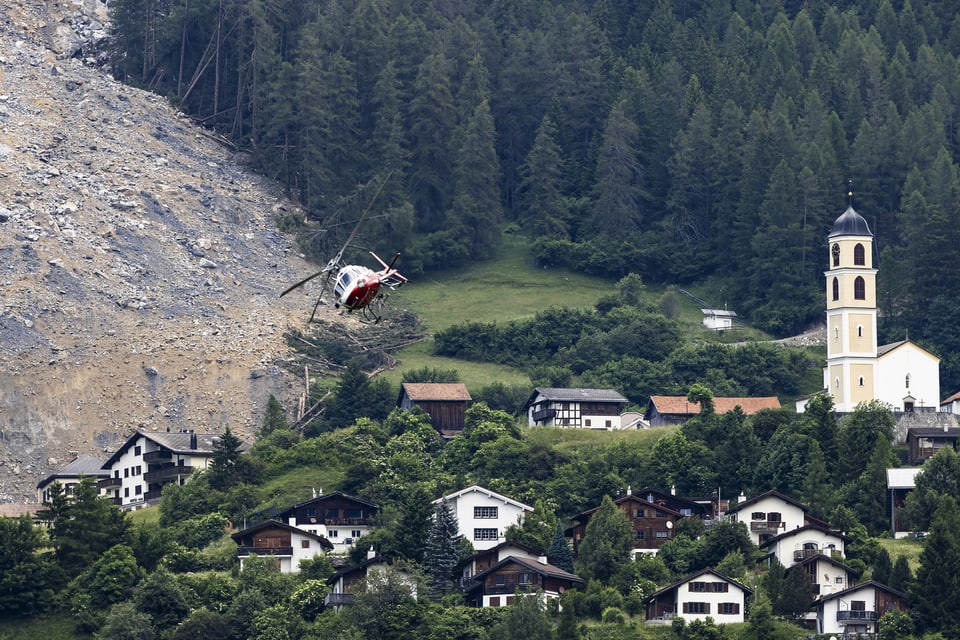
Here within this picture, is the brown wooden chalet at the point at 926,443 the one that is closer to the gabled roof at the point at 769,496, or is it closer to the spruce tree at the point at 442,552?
the gabled roof at the point at 769,496

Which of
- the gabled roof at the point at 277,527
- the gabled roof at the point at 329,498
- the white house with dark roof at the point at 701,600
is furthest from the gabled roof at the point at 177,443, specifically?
the white house with dark roof at the point at 701,600

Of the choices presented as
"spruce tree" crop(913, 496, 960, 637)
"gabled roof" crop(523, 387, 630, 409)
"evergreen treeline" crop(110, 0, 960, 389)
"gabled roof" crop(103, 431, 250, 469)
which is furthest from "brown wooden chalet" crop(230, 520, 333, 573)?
"evergreen treeline" crop(110, 0, 960, 389)

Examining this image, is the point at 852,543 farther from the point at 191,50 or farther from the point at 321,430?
the point at 191,50

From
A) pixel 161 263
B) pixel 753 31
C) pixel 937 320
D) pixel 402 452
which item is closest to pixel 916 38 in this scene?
pixel 753 31

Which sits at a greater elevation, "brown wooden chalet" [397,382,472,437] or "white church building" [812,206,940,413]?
"white church building" [812,206,940,413]

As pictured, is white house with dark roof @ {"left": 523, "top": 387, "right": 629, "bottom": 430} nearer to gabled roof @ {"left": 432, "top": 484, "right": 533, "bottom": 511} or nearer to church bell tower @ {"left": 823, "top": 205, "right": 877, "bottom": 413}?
church bell tower @ {"left": 823, "top": 205, "right": 877, "bottom": 413}

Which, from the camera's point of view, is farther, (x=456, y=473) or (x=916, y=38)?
(x=916, y=38)
